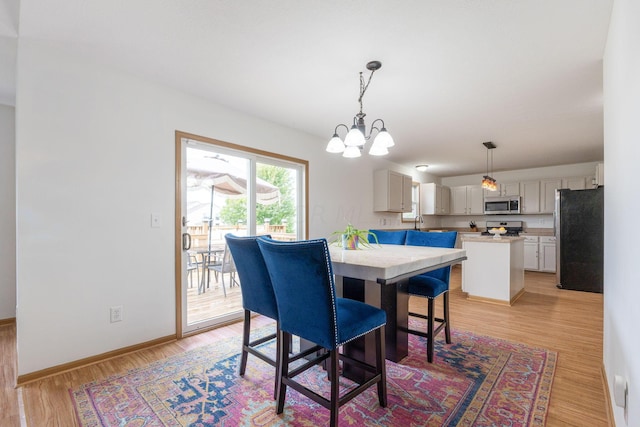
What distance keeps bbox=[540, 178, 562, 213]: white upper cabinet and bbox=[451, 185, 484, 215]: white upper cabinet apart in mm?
1129

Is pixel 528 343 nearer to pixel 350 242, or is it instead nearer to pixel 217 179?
pixel 350 242

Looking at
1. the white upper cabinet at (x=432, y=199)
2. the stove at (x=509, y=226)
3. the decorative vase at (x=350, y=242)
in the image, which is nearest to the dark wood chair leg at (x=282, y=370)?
the decorative vase at (x=350, y=242)

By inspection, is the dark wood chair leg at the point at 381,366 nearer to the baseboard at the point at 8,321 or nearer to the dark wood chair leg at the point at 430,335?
the dark wood chair leg at the point at 430,335

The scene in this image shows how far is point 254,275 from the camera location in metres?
1.93

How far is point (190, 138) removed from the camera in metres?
2.84

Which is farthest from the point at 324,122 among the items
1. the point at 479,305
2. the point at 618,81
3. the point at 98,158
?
the point at 479,305

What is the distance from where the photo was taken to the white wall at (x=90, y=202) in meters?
2.04

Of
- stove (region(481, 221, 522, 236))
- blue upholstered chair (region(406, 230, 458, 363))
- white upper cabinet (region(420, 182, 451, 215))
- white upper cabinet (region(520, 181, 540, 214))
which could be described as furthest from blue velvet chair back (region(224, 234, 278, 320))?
white upper cabinet (region(520, 181, 540, 214))

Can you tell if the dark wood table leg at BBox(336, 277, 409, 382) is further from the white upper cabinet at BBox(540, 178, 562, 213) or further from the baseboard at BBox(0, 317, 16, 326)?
the white upper cabinet at BBox(540, 178, 562, 213)

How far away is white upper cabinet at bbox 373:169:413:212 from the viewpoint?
17.3 feet

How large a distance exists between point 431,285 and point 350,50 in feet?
6.05

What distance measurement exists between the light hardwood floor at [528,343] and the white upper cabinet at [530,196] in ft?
7.79

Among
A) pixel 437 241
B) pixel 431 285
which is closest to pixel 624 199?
pixel 431 285

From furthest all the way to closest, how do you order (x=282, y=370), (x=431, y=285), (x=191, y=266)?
(x=191, y=266) < (x=431, y=285) < (x=282, y=370)
